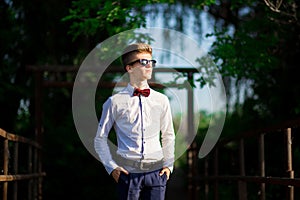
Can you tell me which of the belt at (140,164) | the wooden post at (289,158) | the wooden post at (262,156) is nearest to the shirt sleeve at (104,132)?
the belt at (140,164)

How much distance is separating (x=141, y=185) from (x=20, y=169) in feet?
18.4

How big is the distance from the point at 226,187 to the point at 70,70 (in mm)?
3664

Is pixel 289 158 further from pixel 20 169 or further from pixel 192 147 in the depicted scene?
pixel 20 169

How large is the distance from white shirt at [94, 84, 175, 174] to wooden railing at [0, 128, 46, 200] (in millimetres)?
1288

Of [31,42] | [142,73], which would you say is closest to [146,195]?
[142,73]

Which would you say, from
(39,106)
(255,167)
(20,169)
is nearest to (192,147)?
(255,167)

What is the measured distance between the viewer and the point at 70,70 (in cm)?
866

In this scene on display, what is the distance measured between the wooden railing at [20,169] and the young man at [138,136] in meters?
1.32

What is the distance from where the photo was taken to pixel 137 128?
3830 mm

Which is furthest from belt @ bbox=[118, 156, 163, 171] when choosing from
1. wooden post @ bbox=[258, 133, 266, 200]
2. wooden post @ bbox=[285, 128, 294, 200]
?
wooden post @ bbox=[258, 133, 266, 200]

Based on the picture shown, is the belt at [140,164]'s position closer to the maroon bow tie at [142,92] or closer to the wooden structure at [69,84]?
the maroon bow tie at [142,92]

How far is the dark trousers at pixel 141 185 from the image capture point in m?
3.79

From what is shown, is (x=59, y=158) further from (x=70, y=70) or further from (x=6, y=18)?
(x=70, y=70)

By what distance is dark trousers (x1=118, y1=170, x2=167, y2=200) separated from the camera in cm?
379
